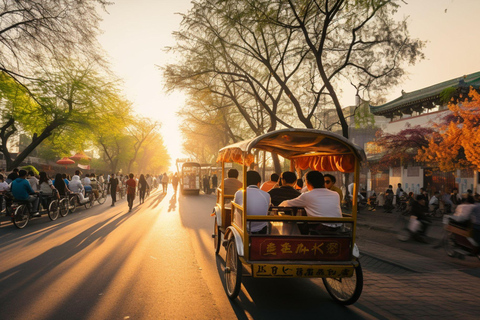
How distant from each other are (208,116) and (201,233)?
22842 millimetres

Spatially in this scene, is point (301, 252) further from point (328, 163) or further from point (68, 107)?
point (68, 107)

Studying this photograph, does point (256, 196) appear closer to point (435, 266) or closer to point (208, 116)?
point (435, 266)

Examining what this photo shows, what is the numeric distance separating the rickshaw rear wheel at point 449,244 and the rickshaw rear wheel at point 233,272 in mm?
5576

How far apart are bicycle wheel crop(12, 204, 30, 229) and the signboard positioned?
9.30 meters

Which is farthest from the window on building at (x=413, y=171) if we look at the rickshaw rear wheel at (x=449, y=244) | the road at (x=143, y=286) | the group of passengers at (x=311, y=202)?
the group of passengers at (x=311, y=202)

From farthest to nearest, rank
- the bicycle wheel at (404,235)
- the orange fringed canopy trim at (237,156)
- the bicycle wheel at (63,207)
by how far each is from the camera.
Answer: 1. the bicycle wheel at (63,207)
2. the bicycle wheel at (404,235)
3. the orange fringed canopy trim at (237,156)

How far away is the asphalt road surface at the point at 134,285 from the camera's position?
444 centimetres

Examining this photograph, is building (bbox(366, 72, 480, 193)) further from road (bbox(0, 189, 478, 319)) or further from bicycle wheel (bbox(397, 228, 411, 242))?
road (bbox(0, 189, 478, 319))

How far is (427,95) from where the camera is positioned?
25.2 meters

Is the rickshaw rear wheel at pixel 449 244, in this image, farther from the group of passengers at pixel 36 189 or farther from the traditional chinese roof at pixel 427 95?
the traditional chinese roof at pixel 427 95

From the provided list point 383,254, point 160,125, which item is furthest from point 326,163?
point 160,125

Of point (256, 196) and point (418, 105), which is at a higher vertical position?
point (418, 105)

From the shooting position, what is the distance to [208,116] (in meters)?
32.7

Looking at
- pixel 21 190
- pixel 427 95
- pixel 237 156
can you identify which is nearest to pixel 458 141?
pixel 427 95
